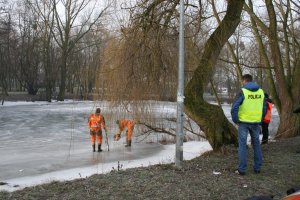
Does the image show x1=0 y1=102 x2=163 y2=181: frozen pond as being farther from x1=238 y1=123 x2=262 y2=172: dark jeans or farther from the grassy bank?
x1=238 y1=123 x2=262 y2=172: dark jeans

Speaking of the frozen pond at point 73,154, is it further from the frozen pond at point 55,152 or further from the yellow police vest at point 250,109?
the yellow police vest at point 250,109

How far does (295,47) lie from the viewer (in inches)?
710

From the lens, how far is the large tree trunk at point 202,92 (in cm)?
1052

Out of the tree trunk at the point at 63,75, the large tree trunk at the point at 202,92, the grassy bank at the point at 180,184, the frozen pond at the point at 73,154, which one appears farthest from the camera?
the tree trunk at the point at 63,75

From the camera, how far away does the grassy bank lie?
250 inches

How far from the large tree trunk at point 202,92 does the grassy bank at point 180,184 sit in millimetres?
1760

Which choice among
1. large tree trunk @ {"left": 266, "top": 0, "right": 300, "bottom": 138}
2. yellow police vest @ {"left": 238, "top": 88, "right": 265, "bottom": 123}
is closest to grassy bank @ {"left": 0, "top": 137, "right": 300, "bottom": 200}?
yellow police vest @ {"left": 238, "top": 88, "right": 265, "bottom": 123}

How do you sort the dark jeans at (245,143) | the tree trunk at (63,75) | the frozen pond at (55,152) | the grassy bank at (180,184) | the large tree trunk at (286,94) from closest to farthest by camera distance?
1. the grassy bank at (180,184)
2. the dark jeans at (245,143)
3. the frozen pond at (55,152)
4. the large tree trunk at (286,94)
5. the tree trunk at (63,75)

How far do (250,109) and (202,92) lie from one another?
2.93 metres

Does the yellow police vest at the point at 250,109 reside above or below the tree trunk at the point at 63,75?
below

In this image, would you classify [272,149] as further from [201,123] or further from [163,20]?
[163,20]

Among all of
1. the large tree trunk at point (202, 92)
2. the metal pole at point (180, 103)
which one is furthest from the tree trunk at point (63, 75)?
the metal pole at point (180, 103)

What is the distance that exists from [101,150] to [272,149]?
5905 mm

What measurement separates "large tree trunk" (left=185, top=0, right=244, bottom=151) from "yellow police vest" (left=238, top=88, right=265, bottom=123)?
256 centimetres
